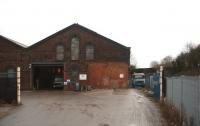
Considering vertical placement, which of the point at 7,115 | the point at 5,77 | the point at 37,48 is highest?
Result: the point at 37,48

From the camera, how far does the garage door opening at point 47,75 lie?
56.0m

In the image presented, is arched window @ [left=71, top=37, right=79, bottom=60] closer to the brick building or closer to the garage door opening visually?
the brick building

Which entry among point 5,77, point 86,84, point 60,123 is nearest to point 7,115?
point 60,123

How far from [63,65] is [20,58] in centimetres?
581

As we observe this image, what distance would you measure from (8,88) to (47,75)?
104 ft

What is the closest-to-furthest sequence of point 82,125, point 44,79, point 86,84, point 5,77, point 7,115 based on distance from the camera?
1. point 82,125
2. point 7,115
3. point 5,77
4. point 86,84
5. point 44,79

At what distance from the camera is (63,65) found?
2106 inches

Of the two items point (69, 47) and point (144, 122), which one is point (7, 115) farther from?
point (69, 47)

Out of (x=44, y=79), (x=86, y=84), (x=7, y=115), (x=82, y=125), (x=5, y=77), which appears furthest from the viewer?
(x=44, y=79)

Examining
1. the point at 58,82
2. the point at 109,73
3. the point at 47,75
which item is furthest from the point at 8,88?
the point at 47,75

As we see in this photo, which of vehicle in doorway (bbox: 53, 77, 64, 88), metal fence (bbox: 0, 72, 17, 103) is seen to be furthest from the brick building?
metal fence (bbox: 0, 72, 17, 103)

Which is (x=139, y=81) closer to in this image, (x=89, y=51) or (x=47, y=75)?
(x=89, y=51)

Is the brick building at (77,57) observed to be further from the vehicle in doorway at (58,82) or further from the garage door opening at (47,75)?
the garage door opening at (47,75)

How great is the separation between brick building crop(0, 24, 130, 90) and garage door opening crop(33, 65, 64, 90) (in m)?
2.37
